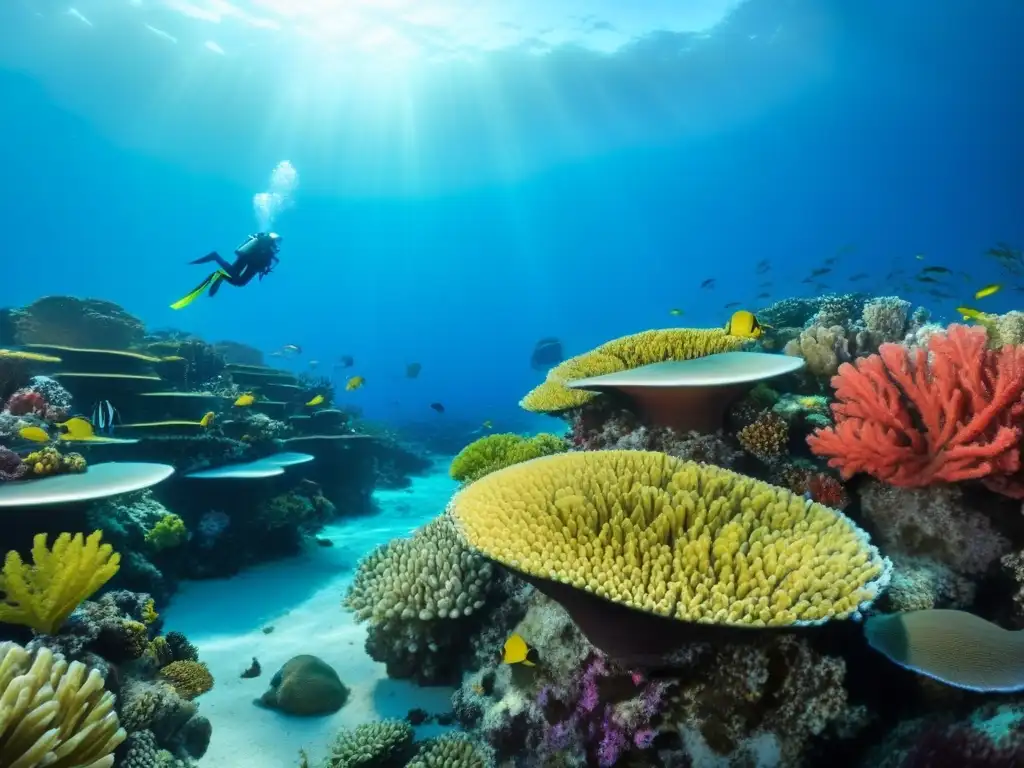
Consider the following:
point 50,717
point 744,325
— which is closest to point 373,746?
point 50,717

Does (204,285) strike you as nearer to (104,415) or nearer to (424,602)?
(104,415)

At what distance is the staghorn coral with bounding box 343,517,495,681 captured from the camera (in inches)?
155

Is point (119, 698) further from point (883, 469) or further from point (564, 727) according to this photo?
point (883, 469)

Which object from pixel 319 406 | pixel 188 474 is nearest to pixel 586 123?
pixel 319 406

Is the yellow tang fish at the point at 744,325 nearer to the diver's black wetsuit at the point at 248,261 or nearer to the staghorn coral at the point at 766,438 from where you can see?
the staghorn coral at the point at 766,438

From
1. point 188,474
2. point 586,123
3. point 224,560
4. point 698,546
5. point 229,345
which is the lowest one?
point 224,560

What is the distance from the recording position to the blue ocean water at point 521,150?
37250 millimetres

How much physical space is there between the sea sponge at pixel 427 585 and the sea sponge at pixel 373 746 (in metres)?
A: 0.73

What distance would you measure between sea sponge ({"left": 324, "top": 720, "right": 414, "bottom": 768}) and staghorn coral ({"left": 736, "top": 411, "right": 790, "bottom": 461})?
328 centimetres

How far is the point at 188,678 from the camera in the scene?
4.20 metres

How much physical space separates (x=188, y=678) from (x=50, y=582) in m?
1.50

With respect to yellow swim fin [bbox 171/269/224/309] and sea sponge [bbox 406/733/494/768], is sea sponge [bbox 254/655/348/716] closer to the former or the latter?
sea sponge [bbox 406/733/494/768]

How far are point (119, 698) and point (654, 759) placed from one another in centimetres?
336

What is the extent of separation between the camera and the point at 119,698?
10.9 ft
